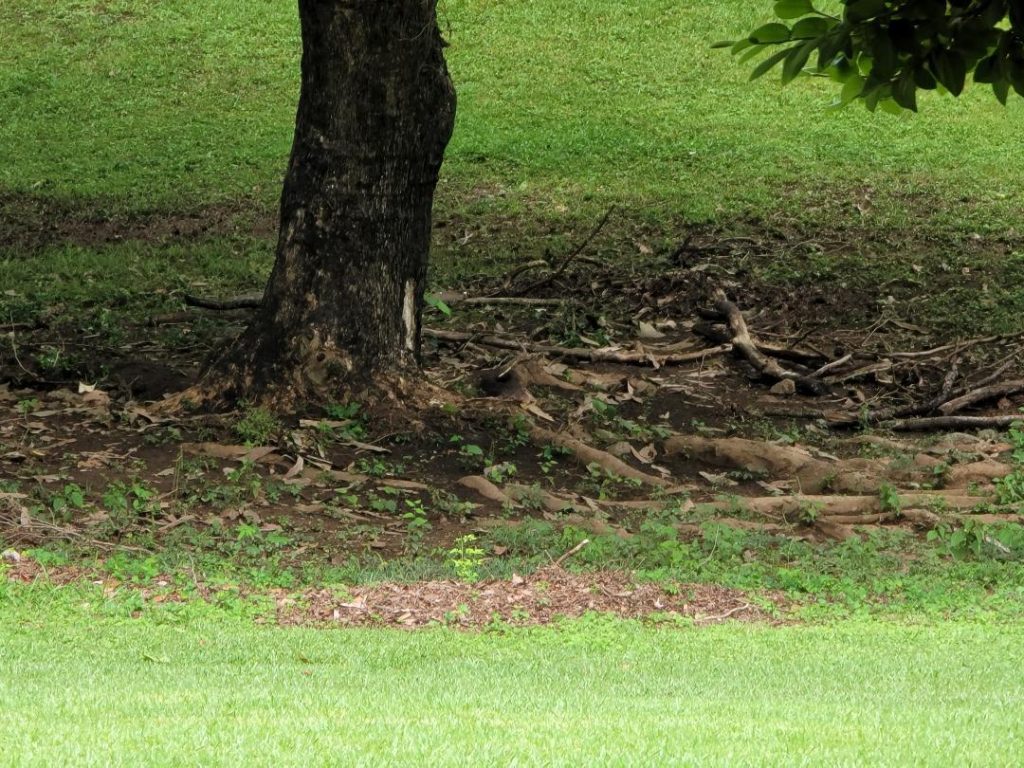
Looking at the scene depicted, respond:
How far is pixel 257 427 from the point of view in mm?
9602

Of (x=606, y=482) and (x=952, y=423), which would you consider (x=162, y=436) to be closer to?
(x=606, y=482)

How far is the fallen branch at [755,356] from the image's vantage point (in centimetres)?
1188

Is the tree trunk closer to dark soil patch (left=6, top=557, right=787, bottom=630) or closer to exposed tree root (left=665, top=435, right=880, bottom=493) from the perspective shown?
exposed tree root (left=665, top=435, right=880, bottom=493)

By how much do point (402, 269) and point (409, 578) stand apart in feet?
9.90

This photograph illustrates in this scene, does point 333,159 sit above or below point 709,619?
above

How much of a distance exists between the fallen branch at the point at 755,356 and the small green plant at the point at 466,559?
4.35m

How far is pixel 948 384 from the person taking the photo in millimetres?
11656

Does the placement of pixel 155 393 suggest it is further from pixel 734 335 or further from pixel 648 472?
pixel 734 335

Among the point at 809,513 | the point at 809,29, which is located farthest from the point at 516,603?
the point at 809,29

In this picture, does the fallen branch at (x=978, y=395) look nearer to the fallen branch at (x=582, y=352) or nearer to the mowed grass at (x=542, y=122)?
the fallen branch at (x=582, y=352)

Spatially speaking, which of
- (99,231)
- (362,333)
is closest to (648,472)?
(362,333)

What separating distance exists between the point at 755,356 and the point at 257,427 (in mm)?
4580

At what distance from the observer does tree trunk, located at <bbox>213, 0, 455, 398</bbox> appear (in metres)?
9.86

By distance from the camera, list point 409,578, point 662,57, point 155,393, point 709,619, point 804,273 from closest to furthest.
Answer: point 709,619
point 409,578
point 155,393
point 804,273
point 662,57
